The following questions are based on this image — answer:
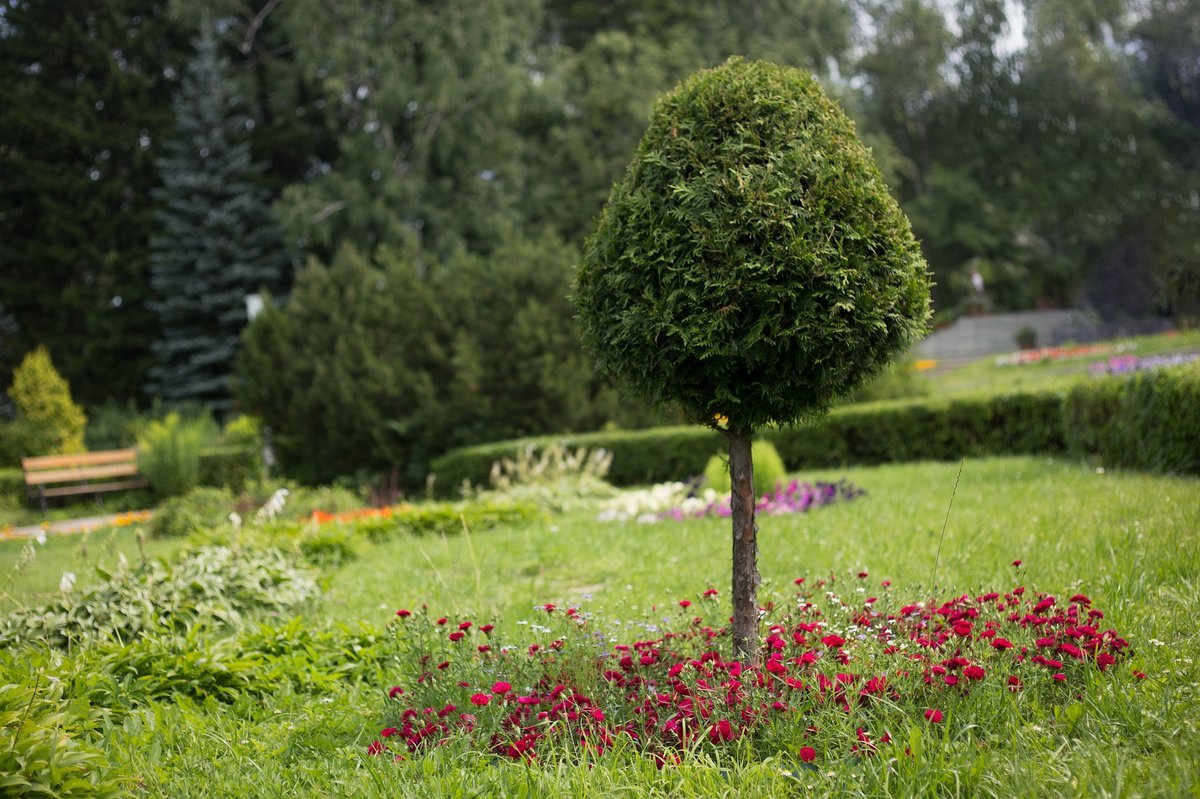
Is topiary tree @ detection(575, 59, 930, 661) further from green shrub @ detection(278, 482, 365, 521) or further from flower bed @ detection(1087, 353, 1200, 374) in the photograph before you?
green shrub @ detection(278, 482, 365, 521)

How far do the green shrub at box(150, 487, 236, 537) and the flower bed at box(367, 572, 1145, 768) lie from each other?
262 inches

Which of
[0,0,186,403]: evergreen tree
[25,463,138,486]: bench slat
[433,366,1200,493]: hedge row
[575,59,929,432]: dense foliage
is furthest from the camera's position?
[0,0,186,403]: evergreen tree

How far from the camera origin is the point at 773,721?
265 cm

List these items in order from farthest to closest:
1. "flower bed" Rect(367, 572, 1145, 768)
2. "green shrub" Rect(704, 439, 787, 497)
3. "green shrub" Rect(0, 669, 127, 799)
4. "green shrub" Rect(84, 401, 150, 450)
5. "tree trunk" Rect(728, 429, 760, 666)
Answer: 1. "green shrub" Rect(84, 401, 150, 450)
2. "green shrub" Rect(704, 439, 787, 497)
3. "tree trunk" Rect(728, 429, 760, 666)
4. "flower bed" Rect(367, 572, 1145, 768)
5. "green shrub" Rect(0, 669, 127, 799)

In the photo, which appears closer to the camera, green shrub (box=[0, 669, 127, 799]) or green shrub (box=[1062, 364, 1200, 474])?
green shrub (box=[0, 669, 127, 799])

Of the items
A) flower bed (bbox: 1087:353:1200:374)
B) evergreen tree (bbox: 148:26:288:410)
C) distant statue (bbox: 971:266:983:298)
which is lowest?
flower bed (bbox: 1087:353:1200:374)

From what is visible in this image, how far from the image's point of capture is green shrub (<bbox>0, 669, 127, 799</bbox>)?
229 cm

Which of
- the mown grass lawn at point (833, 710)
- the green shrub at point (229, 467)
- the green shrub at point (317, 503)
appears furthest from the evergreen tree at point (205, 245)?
the mown grass lawn at point (833, 710)

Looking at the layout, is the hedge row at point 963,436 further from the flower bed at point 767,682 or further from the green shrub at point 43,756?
the green shrub at point 43,756

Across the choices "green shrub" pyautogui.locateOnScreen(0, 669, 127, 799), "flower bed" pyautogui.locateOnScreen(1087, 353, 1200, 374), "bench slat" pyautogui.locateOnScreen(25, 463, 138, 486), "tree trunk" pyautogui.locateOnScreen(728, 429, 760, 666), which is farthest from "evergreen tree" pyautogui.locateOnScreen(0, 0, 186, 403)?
"tree trunk" pyautogui.locateOnScreen(728, 429, 760, 666)

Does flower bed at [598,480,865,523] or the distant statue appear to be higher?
the distant statue

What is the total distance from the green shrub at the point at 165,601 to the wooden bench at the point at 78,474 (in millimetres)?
10159

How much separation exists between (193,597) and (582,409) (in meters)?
7.77

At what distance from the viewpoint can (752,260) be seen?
2.98 m
